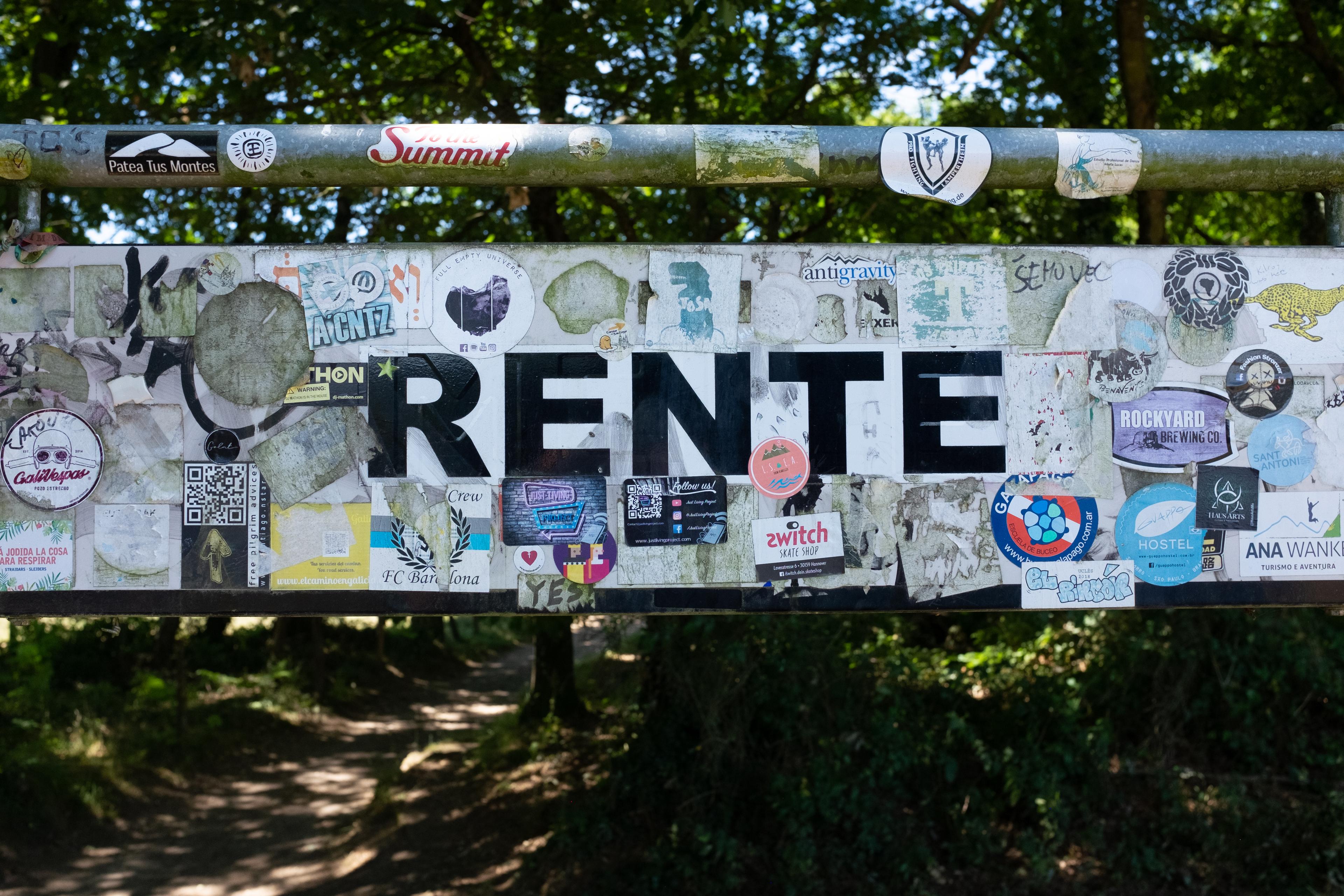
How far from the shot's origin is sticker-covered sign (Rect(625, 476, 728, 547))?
87.5 inches

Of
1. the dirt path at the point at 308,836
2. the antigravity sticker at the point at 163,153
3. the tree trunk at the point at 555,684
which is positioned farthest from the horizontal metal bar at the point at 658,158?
the tree trunk at the point at 555,684

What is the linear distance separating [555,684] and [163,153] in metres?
10.8

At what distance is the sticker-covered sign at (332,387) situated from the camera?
2217 millimetres

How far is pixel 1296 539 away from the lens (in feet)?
7.38

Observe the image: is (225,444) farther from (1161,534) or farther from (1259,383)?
(1259,383)

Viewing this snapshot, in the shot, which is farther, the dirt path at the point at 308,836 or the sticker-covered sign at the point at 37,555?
the dirt path at the point at 308,836

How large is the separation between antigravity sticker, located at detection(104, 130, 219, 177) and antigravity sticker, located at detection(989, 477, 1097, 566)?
2070 mm

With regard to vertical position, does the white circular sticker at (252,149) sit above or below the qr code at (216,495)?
above

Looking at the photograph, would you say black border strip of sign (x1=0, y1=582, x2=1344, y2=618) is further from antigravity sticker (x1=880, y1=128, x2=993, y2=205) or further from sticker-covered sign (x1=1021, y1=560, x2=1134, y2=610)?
antigravity sticker (x1=880, y1=128, x2=993, y2=205)

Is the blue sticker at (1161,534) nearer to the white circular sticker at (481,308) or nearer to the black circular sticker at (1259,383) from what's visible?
the black circular sticker at (1259,383)

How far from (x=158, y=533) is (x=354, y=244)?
83cm

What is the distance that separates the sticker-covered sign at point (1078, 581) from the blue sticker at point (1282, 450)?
0.40m

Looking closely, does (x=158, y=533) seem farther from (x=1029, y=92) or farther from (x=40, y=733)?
(x=40, y=733)

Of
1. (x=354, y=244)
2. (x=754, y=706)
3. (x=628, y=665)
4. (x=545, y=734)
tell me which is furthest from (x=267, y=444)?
(x=545, y=734)
